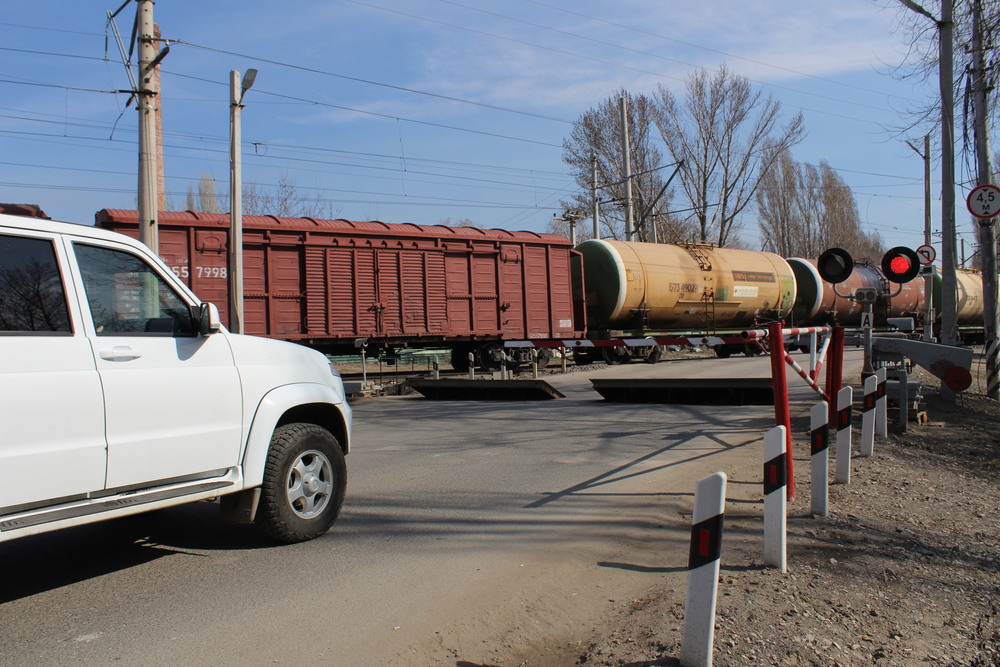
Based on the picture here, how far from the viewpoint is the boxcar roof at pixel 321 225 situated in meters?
16.5

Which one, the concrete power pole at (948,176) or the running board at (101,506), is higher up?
the concrete power pole at (948,176)

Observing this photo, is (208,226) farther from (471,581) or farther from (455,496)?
(471,581)

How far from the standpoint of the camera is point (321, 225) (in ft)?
60.2

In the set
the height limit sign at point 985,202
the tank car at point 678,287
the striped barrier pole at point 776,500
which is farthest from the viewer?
the tank car at point 678,287

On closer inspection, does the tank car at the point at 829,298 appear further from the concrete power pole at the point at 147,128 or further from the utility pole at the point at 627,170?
the concrete power pole at the point at 147,128

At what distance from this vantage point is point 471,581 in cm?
446

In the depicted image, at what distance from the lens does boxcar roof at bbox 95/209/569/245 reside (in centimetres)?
1647

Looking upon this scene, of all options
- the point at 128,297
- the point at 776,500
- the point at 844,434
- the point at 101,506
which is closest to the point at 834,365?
the point at 844,434

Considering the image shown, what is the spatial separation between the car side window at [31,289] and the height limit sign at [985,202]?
11.5 meters

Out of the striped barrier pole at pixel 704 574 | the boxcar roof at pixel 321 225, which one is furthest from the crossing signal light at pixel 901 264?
the boxcar roof at pixel 321 225

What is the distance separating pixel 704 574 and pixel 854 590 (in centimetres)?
149

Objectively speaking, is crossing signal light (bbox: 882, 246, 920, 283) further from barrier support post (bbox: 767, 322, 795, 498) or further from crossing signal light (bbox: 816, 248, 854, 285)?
barrier support post (bbox: 767, 322, 795, 498)

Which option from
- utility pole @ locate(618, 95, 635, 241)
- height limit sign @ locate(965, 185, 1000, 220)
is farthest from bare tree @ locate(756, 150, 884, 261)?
height limit sign @ locate(965, 185, 1000, 220)

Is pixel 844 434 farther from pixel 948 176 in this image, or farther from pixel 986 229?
pixel 948 176
